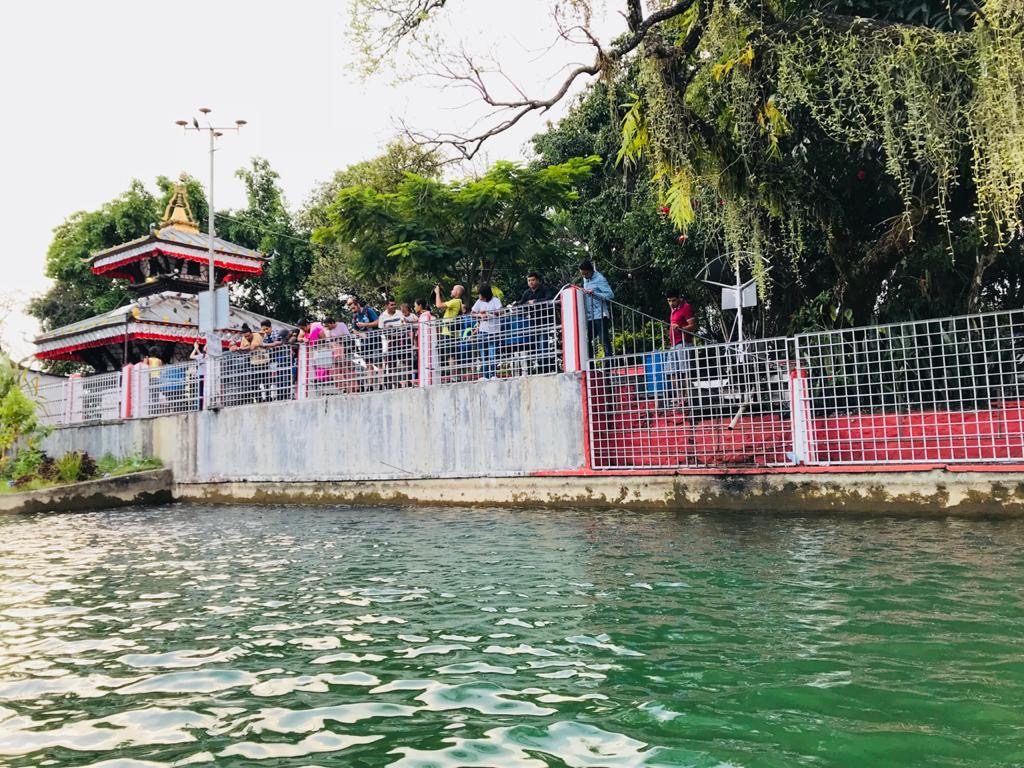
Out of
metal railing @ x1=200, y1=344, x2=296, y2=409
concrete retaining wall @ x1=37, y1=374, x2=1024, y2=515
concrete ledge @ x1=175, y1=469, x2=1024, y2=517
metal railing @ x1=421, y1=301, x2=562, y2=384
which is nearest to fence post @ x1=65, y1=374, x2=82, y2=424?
concrete retaining wall @ x1=37, y1=374, x2=1024, y2=515

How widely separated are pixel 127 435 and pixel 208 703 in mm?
14742

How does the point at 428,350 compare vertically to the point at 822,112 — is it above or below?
below

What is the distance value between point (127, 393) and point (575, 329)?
36.0 ft

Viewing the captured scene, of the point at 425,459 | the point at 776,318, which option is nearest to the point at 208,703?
the point at 425,459

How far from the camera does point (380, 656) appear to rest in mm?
3859

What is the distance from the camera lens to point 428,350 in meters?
12.1

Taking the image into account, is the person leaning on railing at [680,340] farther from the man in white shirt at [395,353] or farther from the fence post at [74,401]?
the fence post at [74,401]

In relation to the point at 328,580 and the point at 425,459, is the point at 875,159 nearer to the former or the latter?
the point at 425,459

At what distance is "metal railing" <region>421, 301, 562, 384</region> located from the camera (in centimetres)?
1081

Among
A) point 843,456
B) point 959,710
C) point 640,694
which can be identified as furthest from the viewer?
point 843,456

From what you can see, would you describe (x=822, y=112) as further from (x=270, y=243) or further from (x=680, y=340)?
(x=270, y=243)

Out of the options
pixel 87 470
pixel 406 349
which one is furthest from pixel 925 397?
pixel 87 470

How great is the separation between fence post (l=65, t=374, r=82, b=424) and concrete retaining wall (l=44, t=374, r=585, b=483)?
256 centimetres

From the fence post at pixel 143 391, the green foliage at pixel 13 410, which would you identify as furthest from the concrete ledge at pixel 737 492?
the green foliage at pixel 13 410
